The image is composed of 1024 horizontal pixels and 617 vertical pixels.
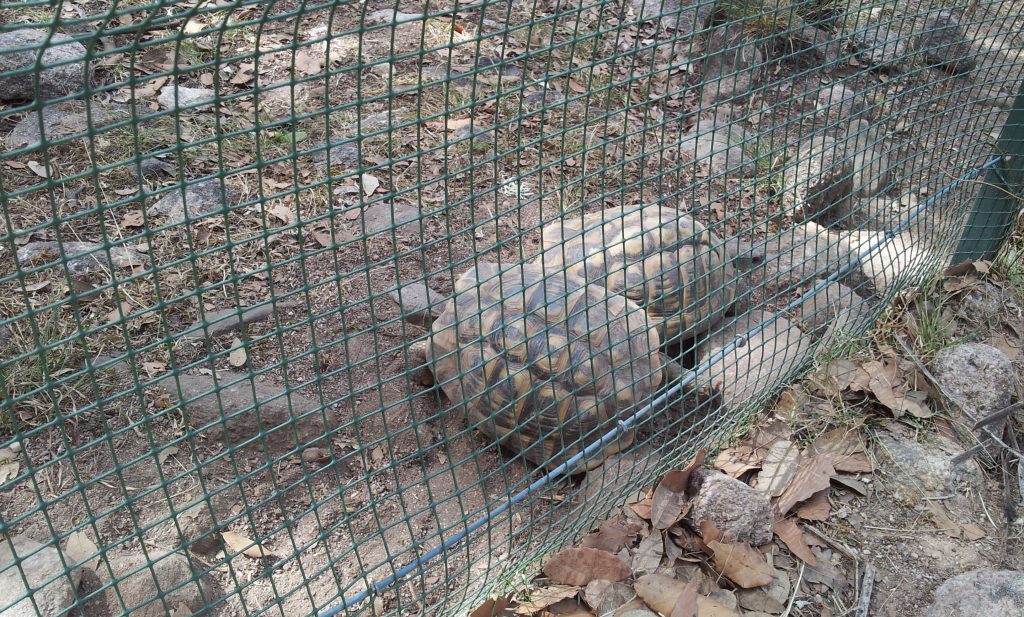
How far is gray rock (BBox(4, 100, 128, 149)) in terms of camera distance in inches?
125

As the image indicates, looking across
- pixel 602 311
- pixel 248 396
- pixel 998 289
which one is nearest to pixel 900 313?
pixel 998 289

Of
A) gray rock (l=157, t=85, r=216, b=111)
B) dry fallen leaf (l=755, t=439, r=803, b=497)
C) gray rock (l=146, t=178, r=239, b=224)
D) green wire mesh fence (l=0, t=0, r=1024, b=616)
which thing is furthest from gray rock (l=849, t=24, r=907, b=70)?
gray rock (l=157, t=85, r=216, b=111)

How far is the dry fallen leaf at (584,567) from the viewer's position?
208 centimetres

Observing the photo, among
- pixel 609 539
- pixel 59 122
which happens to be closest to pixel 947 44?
pixel 609 539

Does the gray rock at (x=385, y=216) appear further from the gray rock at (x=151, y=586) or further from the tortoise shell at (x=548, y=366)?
the gray rock at (x=151, y=586)

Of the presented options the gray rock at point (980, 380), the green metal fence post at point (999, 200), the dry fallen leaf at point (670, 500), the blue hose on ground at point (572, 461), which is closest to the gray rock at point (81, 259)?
the blue hose on ground at point (572, 461)

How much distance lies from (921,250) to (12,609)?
307 centimetres

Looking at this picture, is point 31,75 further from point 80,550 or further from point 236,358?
point 80,550

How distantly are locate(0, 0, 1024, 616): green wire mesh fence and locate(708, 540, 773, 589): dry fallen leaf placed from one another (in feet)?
0.99

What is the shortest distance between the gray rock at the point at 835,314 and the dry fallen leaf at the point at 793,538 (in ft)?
2.43

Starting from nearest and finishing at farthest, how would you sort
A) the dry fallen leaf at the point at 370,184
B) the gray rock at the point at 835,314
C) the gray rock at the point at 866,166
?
the gray rock at the point at 835,314 < the gray rock at the point at 866,166 < the dry fallen leaf at the point at 370,184

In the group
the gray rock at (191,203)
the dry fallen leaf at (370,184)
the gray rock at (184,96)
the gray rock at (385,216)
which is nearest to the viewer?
the gray rock at (191,203)

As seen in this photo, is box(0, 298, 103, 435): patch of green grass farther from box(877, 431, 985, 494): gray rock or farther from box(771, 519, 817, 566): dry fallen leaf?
box(877, 431, 985, 494): gray rock

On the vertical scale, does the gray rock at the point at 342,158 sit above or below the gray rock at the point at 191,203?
below
